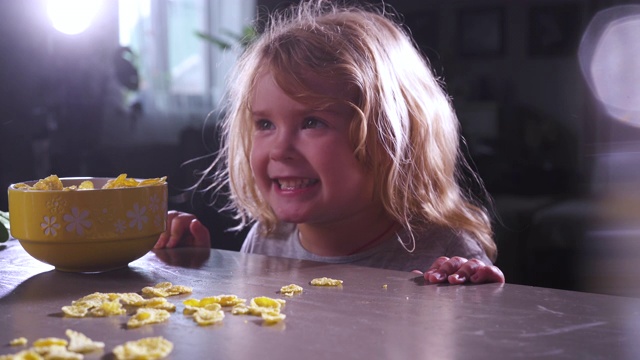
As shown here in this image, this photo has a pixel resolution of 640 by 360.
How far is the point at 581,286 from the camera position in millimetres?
1930

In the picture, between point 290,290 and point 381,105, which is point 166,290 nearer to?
point 290,290

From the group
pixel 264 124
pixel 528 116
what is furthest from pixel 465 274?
pixel 528 116

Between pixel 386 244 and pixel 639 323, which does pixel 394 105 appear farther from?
pixel 639 323

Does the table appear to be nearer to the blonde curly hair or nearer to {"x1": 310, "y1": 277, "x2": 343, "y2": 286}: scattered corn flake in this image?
{"x1": 310, "y1": 277, "x2": 343, "y2": 286}: scattered corn flake

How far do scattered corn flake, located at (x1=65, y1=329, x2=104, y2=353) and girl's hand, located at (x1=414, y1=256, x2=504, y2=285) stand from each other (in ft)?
1.30

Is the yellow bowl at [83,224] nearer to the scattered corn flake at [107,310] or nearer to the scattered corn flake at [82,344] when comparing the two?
the scattered corn flake at [107,310]

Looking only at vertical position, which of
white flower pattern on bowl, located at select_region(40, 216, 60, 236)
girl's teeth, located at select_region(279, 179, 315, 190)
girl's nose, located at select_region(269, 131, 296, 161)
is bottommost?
white flower pattern on bowl, located at select_region(40, 216, 60, 236)

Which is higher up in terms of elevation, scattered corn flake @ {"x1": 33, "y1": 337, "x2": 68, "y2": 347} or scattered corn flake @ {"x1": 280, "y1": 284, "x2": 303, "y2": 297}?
scattered corn flake @ {"x1": 280, "y1": 284, "x2": 303, "y2": 297}

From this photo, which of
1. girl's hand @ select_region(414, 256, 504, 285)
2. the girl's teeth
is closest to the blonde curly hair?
the girl's teeth

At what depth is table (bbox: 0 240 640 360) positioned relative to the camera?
53cm

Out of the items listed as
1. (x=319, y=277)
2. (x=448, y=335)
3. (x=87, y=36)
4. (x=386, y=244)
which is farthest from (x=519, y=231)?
(x=87, y=36)

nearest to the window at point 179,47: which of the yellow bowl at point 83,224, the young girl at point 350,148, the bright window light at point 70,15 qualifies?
the bright window light at point 70,15

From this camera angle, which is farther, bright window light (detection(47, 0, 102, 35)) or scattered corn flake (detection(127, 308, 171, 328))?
bright window light (detection(47, 0, 102, 35))

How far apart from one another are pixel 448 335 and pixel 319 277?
0.91 feet
